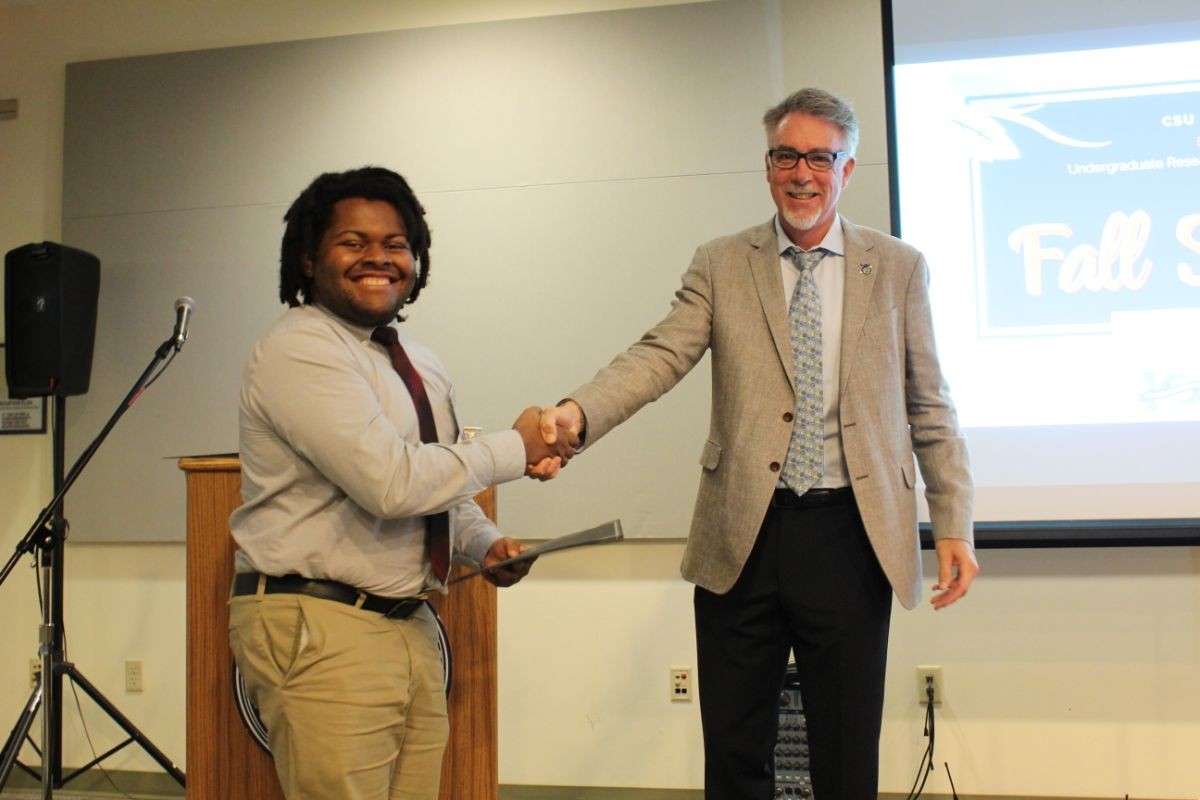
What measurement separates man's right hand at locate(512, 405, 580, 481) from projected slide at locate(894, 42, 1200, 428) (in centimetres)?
160

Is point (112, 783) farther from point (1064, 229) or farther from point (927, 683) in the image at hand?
point (1064, 229)

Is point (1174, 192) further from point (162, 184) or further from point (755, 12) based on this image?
point (162, 184)

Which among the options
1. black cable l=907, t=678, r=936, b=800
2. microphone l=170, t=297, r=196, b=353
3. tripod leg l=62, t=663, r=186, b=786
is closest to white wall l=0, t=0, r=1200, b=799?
black cable l=907, t=678, r=936, b=800

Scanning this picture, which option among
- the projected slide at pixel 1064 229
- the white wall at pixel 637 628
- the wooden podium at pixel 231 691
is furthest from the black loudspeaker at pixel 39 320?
the projected slide at pixel 1064 229

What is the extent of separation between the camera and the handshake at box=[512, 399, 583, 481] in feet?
5.79

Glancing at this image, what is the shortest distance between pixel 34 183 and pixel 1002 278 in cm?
353

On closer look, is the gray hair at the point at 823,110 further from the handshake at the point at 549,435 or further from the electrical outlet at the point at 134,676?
the electrical outlet at the point at 134,676

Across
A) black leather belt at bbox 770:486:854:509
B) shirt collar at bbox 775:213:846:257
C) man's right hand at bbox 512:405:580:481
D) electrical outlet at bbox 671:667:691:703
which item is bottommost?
electrical outlet at bbox 671:667:691:703

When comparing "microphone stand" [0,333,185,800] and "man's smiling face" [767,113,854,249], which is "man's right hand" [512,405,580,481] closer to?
"man's smiling face" [767,113,854,249]

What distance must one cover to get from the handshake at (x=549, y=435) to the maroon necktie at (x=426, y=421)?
0.18m

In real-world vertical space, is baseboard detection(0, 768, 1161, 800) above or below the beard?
below

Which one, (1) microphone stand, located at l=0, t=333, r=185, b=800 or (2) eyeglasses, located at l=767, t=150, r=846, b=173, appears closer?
(2) eyeglasses, located at l=767, t=150, r=846, b=173

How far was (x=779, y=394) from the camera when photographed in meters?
1.78

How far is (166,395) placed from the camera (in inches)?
137
